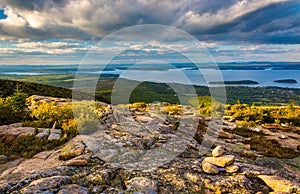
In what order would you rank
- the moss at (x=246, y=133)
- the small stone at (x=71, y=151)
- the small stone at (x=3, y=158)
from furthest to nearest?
1. the moss at (x=246, y=133)
2. the small stone at (x=3, y=158)
3. the small stone at (x=71, y=151)

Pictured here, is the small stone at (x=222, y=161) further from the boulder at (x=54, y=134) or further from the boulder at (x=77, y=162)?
the boulder at (x=54, y=134)

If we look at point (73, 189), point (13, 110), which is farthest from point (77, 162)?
point (13, 110)

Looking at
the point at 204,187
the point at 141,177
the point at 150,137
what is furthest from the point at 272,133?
the point at 141,177

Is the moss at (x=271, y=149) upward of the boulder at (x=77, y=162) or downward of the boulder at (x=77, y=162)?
downward

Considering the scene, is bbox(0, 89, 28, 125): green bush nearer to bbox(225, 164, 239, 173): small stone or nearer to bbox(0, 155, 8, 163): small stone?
bbox(0, 155, 8, 163): small stone

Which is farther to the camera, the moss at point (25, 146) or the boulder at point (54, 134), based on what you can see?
the boulder at point (54, 134)

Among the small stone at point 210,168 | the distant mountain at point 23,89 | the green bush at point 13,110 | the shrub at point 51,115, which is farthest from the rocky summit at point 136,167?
the distant mountain at point 23,89

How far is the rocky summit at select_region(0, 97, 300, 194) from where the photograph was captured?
5.86 metres

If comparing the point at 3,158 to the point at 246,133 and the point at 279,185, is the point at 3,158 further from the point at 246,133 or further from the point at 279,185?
the point at 246,133

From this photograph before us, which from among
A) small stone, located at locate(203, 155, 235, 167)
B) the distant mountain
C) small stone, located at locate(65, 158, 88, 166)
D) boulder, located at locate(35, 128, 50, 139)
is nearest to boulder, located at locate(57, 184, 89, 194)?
small stone, located at locate(65, 158, 88, 166)

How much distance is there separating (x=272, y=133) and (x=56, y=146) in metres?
15.8

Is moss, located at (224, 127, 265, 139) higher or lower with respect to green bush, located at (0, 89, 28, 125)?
lower

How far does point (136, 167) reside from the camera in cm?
716

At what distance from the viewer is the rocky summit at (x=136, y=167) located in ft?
19.2
